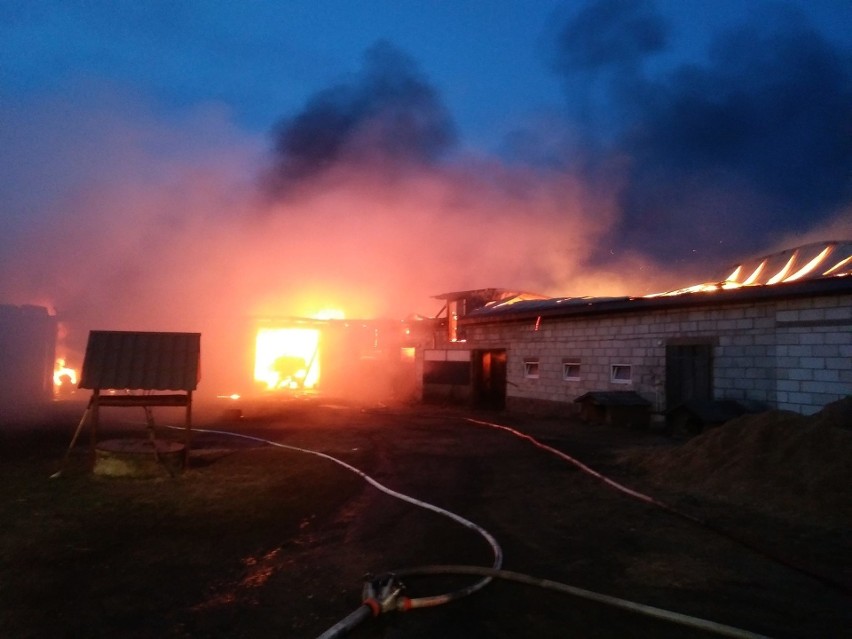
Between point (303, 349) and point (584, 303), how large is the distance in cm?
1945

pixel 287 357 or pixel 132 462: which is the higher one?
pixel 287 357

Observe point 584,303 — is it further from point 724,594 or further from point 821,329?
point 724,594

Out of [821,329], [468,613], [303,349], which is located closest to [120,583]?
[468,613]

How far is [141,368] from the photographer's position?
9.80m

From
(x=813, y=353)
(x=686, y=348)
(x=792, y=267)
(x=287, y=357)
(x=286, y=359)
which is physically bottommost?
(x=286, y=359)

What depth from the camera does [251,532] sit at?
6.43 m

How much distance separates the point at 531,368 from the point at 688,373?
21.6 ft

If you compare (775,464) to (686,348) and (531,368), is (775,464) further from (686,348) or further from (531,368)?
(531,368)

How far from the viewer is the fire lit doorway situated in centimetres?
2202

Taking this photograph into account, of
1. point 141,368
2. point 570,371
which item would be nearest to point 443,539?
point 141,368

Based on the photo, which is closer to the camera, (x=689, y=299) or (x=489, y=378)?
(x=689, y=299)

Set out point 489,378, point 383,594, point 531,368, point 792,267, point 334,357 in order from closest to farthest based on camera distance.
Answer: point 383,594 → point 792,267 → point 531,368 → point 489,378 → point 334,357

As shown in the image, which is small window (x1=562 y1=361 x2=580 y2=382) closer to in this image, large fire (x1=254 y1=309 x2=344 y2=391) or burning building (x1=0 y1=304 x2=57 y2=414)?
large fire (x1=254 y1=309 x2=344 y2=391)

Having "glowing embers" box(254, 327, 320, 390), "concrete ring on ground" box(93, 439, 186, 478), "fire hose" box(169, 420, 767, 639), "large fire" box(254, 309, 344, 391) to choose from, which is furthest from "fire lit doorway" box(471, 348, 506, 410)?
"fire hose" box(169, 420, 767, 639)
